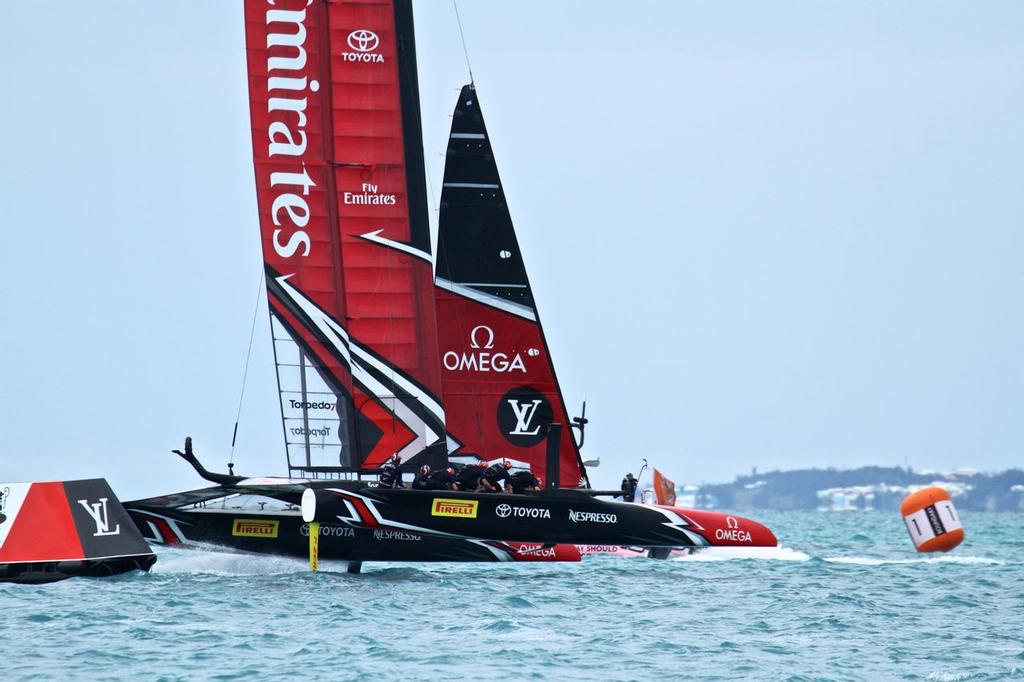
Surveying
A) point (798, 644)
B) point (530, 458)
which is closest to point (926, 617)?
point (798, 644)

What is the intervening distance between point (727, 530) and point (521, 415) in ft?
13.5

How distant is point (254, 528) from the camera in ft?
66.5

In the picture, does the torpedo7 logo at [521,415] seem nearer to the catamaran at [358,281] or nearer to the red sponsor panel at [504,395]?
the red sponsor panel at [504,395]

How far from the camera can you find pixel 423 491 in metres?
20.4

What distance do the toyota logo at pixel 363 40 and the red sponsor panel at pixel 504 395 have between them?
5.03 metres

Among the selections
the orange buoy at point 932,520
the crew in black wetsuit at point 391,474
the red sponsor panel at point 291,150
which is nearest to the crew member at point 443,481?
the crew in black wetsuit at point 391,474

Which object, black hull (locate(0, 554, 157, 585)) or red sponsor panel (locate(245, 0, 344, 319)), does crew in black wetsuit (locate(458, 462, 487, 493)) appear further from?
black hull (locate(0, 554, 157, 585))

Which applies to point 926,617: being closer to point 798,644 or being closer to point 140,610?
point 798,644

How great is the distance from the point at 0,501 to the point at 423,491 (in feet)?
18.0

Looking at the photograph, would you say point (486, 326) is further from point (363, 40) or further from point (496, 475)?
point (363, 40)

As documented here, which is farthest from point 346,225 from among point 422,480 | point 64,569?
point 64,569

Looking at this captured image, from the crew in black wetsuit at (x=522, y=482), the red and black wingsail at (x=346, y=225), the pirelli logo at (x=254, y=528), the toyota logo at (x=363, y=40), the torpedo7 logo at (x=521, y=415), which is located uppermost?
the toyota logo at (x=363, y=40)

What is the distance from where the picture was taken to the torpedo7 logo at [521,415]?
24.7 meters

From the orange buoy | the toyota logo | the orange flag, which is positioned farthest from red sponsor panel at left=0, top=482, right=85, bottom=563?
the orange flag
